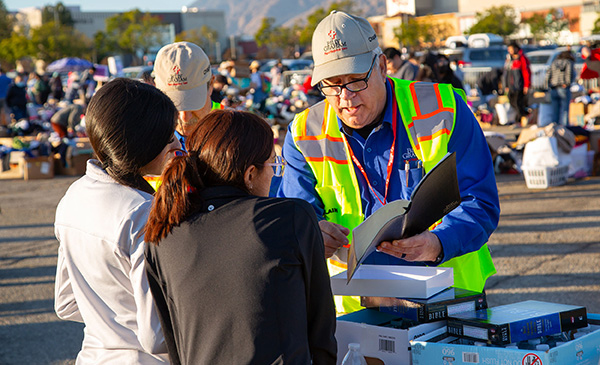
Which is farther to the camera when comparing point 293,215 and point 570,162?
point 570,162

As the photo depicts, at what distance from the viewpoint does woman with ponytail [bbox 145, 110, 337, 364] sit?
184 centimetres

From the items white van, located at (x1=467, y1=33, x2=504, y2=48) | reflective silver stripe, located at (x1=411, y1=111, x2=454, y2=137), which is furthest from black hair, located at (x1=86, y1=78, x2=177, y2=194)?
white van, located at (x1=467, y1=33, x2=504, y2=48)

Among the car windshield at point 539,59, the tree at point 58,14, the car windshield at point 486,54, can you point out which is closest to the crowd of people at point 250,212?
the car windshield at point 539,59

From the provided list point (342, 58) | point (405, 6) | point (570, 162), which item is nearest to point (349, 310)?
point (342, 58)

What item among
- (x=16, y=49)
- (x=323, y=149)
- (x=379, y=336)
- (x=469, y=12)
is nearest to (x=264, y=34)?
(x=16, y=49)

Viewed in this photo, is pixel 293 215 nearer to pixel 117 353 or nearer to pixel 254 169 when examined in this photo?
pixel 254 169

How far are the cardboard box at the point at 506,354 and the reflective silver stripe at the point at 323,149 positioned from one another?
97 cm

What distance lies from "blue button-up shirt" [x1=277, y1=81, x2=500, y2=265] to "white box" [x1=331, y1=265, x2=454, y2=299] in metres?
0.24

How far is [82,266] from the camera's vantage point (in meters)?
2.22

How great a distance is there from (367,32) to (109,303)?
4.63ft

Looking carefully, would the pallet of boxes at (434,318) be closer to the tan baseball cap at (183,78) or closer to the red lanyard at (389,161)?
the red lanyard at (389,161)

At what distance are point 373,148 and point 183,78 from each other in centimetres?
132

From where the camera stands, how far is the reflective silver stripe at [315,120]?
9.50 feet

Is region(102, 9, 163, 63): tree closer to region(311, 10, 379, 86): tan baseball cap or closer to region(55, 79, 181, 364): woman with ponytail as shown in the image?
region(311, 10, 379, 86): tan baseball cap
